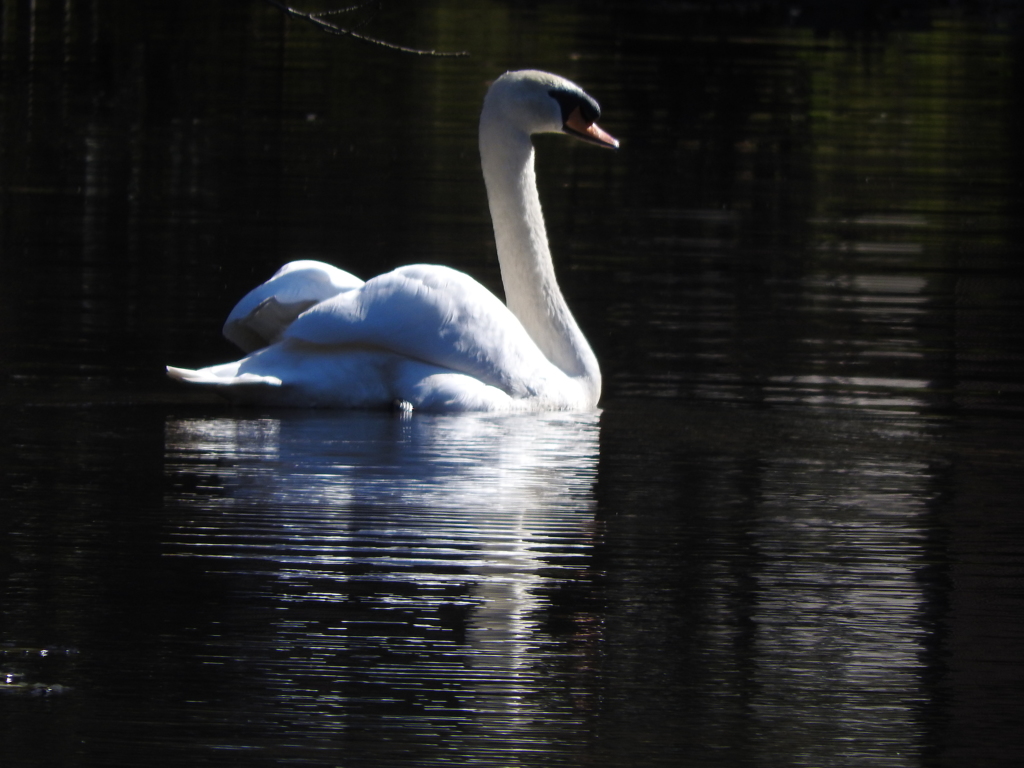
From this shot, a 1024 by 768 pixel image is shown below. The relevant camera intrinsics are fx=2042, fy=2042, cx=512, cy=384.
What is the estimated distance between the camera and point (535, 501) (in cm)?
708

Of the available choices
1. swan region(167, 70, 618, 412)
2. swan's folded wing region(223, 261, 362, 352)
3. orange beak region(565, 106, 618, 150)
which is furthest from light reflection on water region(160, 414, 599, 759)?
orange beak region(565, 106, 618, 150)

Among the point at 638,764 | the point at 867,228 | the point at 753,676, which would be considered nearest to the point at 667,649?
the point at 753,676

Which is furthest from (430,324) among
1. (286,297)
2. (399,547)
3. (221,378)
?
(399,547)

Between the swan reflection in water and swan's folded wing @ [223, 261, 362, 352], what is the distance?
51 cm

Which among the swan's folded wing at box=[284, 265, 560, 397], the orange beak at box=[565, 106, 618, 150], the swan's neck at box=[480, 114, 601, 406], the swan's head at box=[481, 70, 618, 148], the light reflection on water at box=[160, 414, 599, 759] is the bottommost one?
the light reflection on water at box=[160, 414, 599, 759]

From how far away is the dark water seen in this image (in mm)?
4938

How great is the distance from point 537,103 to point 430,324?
1.74 meters

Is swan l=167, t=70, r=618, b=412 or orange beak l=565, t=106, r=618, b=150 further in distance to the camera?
orange beak l=565, t=106, r=618, b=150

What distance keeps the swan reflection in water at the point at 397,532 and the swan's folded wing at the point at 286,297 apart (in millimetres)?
513

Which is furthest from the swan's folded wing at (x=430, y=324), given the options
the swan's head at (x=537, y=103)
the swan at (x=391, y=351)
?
the swan's head at (x=537, y=103)

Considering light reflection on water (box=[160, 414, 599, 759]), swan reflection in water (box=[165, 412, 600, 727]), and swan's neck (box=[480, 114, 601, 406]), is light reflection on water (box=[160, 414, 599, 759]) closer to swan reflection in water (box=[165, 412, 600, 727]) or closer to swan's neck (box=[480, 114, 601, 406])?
swan reflection in water (box=[165, 412, 600, 727])

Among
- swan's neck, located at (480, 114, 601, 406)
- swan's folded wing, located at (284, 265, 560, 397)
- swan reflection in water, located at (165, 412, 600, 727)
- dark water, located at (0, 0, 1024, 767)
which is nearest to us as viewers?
dark water, located at (0, 0, 1024, 767)

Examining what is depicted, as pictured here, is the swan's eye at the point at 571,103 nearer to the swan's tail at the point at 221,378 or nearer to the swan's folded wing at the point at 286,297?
the swan's folded wing at the point at 286,297

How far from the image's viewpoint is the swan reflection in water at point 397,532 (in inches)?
208
